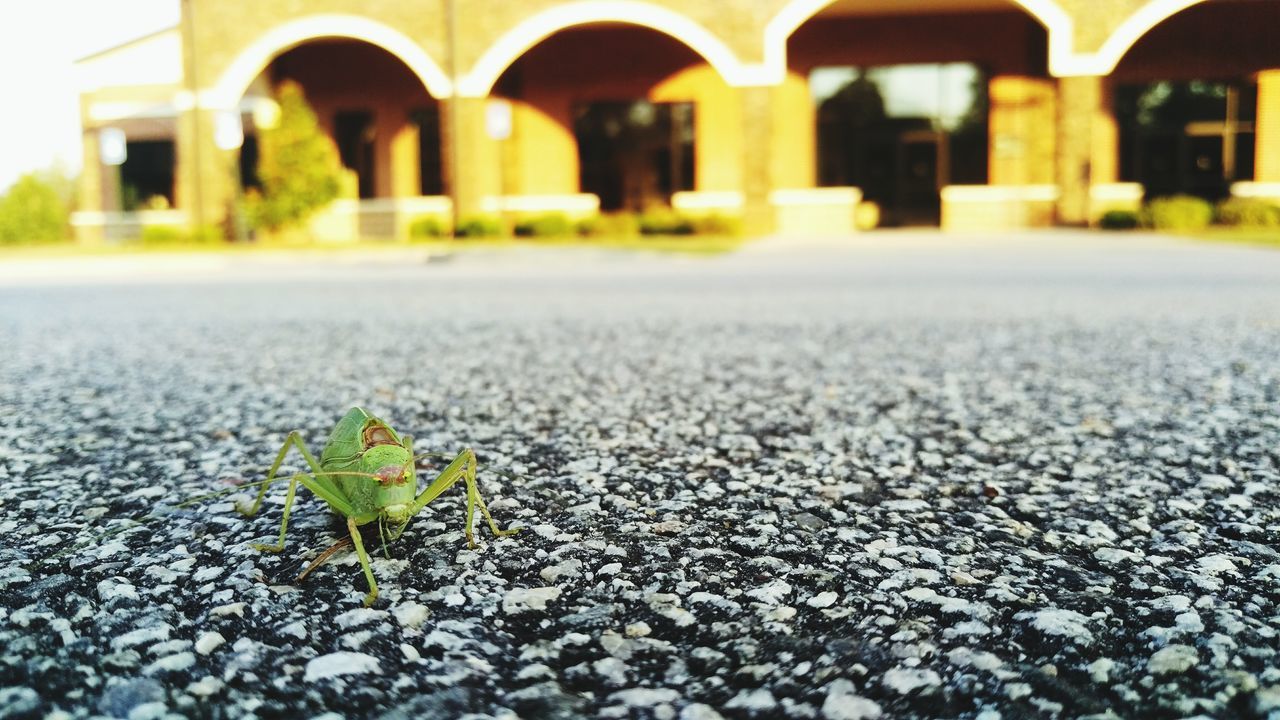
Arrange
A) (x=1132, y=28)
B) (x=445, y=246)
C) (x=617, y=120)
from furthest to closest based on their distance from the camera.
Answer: (x=617, y=120) → (x=1132, y=28) → (x=445, y=246)

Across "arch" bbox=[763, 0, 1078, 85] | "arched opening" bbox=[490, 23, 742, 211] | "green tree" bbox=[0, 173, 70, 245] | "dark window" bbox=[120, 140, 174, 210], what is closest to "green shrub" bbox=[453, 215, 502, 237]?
"arched opening" bbox=[490, 23, 742, 211]

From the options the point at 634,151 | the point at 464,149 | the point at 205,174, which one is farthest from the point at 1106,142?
the point at 205,174

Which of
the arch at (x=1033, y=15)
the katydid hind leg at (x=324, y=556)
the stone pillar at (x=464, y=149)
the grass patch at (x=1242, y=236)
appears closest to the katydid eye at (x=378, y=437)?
the katydid hind leg at (x=324, y=556)

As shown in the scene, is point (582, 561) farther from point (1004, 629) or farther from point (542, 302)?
point (542, 302)

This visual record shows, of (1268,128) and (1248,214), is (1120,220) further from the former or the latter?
(1268,128)

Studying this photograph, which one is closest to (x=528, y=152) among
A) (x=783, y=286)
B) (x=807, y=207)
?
(x=807, y=207)

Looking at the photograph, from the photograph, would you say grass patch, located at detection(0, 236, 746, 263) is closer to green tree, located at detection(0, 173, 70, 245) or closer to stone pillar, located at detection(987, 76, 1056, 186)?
stone pillar, located at detection(987, 76, 1056, 186)

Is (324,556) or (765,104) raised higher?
(765,104)

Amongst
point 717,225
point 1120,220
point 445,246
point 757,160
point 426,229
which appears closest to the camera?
point 445,246
